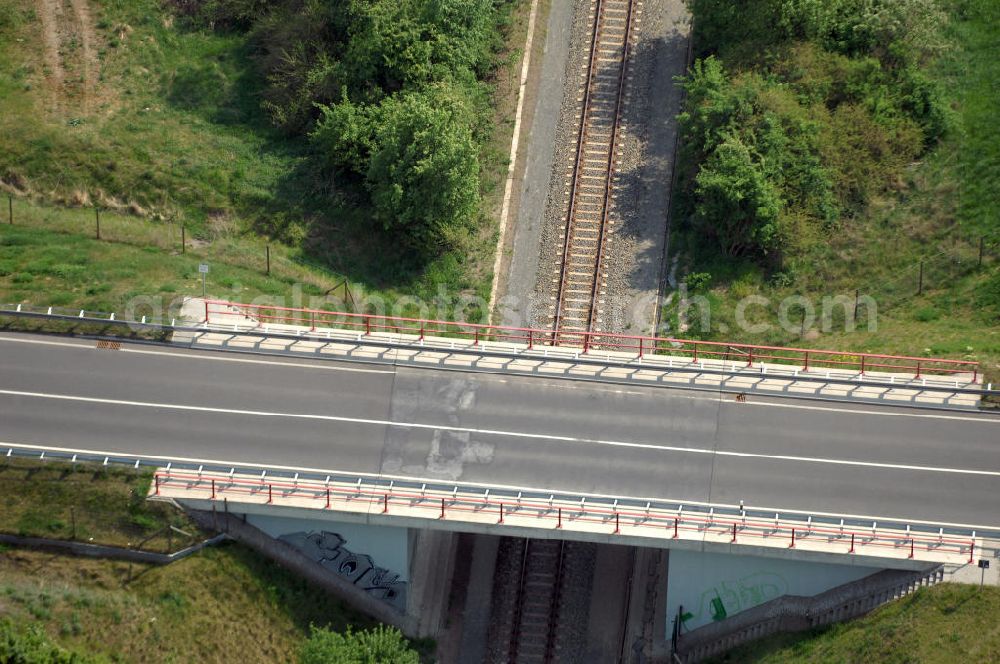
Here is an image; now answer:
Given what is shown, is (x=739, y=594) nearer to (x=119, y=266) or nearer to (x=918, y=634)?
(x=918, y=634)

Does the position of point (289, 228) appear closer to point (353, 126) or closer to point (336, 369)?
point (353, 126)

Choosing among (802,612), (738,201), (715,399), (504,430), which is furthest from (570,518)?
(738,201)

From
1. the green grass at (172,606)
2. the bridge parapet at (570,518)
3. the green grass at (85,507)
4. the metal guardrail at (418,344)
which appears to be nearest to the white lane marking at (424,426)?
the bridge parapet at (570,518)

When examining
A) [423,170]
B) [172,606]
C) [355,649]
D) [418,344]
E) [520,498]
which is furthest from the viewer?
[423,170]

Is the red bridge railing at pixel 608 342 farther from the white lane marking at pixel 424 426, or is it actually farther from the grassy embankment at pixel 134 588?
the grassy embankment at pixel 134 588

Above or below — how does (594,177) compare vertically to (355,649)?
above

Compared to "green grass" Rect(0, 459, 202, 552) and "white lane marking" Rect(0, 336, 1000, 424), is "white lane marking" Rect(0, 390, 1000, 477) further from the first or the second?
"green grass" Rect(0, 459, 202, 552)

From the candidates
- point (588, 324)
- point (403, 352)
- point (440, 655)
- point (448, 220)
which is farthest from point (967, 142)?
point (440, 655)

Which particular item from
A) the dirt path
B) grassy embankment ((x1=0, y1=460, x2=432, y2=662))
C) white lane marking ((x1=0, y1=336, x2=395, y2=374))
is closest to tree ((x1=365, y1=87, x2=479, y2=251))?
white lane marking ((x1=0, y1=336, x2=395, y2=374))
